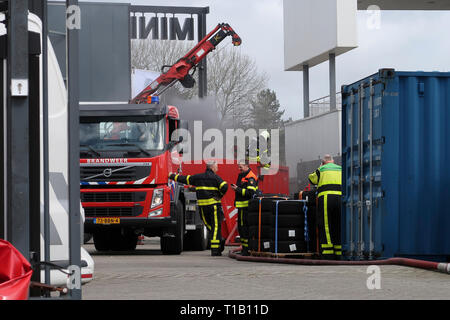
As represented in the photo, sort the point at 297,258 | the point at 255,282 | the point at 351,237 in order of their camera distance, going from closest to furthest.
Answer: the point at 255,282
the point at 351,237
the point at 297,258

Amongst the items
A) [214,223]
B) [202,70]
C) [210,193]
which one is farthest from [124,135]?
[202,70]

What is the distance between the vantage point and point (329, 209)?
47.5 ft

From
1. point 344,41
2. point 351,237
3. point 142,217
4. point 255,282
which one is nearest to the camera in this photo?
point 255,282

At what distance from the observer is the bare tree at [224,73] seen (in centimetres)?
5488

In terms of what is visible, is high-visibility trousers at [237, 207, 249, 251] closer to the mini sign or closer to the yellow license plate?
the yellow license plate

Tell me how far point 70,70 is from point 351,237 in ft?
31.3

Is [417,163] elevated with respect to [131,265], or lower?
elevated

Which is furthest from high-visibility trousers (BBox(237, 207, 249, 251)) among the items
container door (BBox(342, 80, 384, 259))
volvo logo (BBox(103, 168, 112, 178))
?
container door (BBox(342, 80, 384, 259))

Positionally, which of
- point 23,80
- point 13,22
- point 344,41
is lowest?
point 23,80

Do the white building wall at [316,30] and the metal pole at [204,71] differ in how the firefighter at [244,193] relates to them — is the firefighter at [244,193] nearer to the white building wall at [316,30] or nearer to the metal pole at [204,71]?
the metal pole at [204,71]

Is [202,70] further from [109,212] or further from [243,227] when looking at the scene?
[243,227]

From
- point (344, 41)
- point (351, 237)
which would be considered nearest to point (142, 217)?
point (351, 237)

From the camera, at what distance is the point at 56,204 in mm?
6129

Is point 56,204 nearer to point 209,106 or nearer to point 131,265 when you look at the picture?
point 131,265
